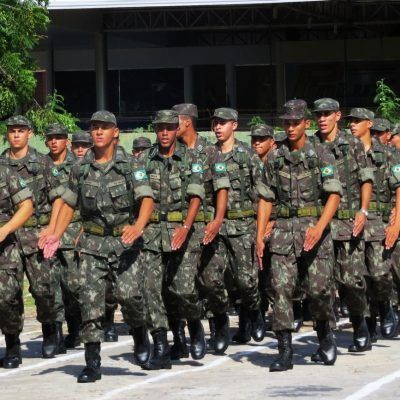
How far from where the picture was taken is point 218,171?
39.5ft

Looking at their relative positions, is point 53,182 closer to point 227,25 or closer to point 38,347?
point 38,347

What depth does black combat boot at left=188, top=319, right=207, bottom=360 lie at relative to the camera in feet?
38.5

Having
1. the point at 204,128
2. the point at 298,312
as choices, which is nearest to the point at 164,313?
the point at 298,312

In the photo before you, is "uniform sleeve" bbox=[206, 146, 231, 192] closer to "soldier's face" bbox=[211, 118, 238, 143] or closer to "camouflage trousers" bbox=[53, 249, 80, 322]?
"soldier's face" bbox=[211, 118, 238, 143]

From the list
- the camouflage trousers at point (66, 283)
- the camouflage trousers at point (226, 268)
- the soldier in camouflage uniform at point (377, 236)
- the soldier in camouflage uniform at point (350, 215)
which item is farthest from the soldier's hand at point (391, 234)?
the camouflage trousers at point (66, 283)

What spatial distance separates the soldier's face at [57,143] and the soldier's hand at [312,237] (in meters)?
3.46

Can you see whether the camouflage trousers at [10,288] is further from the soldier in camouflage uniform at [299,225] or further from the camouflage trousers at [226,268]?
the soldier in camouflage uniform at [299,225]

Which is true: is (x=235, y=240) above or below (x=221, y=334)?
above

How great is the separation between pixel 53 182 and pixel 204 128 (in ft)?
83.8

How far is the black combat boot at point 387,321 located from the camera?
13.2m

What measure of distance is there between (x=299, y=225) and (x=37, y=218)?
272cm

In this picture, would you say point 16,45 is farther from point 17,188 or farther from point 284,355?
point 284,355

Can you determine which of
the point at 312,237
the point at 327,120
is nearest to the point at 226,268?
the point at 327,120

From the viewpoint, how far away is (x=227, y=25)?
3531 centimetres
